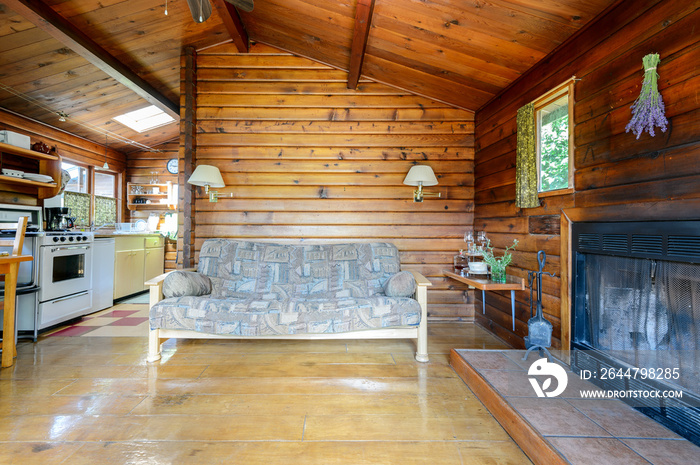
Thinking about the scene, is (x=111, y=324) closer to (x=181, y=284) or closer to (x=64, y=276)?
(x=64, y=276)

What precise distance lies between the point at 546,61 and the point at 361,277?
7.41 ft

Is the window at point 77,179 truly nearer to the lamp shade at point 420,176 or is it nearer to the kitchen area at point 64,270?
the kitchen area at point 64,270

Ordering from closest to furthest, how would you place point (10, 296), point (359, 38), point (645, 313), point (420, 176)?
1. point (645, 313)
2. point (10, 296)
3. point (359, 38)
4. point (420, 176)

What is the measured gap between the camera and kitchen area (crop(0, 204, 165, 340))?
9.73 feet

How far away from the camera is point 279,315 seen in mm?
2451

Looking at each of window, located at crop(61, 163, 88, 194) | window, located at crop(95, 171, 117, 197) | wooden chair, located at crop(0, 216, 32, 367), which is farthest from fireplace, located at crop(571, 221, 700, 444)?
window, located at crop(95, 171, 117, 197)

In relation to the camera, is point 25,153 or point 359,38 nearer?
point 359,38

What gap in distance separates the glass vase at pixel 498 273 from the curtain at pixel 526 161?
20.7 inches

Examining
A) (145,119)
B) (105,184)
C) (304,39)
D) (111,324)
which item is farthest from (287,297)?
(105,184)

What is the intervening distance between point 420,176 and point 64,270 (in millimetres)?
3663

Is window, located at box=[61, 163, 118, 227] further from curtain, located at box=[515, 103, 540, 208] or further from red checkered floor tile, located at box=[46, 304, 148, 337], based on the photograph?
curtain, located at box=[515, 103, 540, 208]

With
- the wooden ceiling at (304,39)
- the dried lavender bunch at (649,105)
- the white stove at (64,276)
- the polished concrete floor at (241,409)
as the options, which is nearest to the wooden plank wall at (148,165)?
the wooden ceiling at (304,39)

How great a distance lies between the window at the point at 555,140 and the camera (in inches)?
86.4

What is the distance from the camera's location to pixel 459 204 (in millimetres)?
3629
